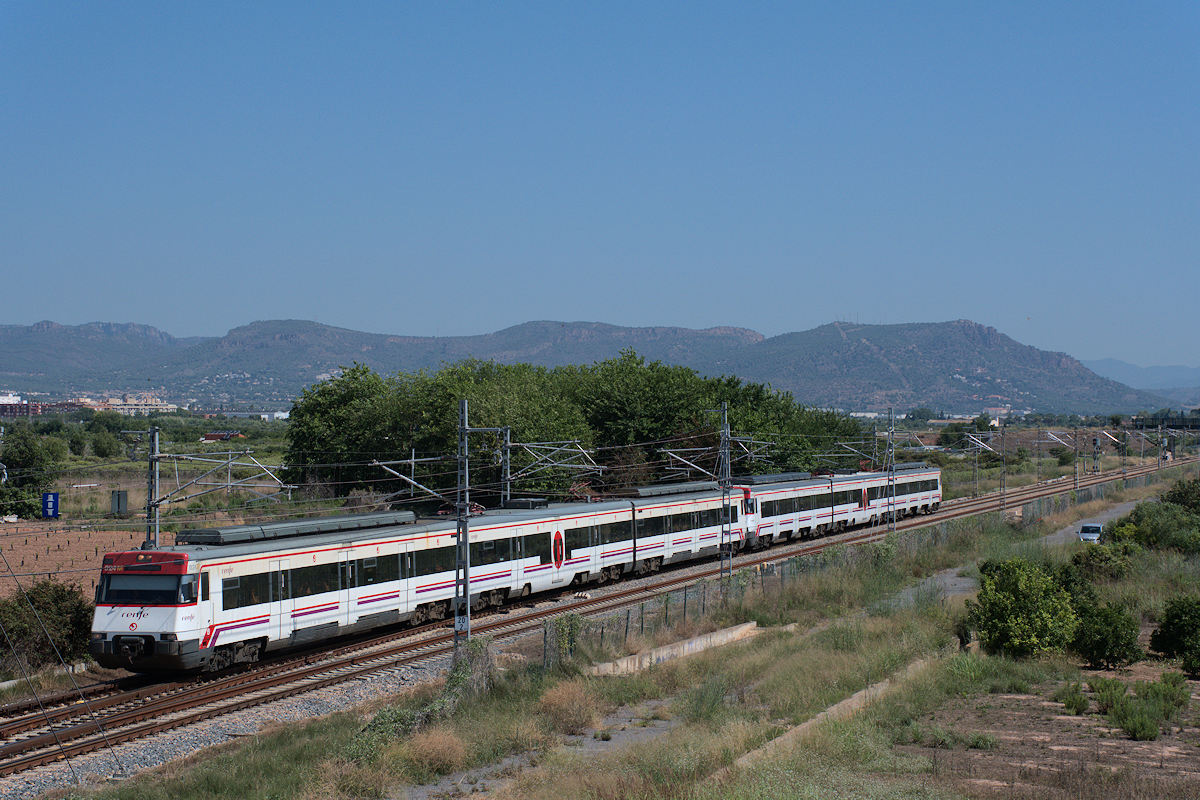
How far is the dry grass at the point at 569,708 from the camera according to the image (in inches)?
713

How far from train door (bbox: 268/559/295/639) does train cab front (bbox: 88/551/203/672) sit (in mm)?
2105

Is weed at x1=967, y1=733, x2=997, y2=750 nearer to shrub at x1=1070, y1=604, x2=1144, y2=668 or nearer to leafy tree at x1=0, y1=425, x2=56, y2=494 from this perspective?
shrub at x1=1070, y1=604, x2=1144, y2=668

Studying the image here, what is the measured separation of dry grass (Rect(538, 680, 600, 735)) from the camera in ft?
59.4

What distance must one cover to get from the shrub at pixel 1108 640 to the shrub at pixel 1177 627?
2.45ft

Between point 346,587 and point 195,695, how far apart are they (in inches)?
210

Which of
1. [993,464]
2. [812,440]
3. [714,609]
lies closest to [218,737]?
[714,609]

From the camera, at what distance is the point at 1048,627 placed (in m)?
22.7

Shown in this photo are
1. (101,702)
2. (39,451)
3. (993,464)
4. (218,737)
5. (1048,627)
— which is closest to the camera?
(218,737)

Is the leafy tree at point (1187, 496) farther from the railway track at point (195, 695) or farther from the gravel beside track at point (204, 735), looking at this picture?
the gravel beside track at point (204, 735)

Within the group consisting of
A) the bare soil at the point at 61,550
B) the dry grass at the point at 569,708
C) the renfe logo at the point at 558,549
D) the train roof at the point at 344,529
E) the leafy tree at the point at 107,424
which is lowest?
the bare soil at the point at 61,550

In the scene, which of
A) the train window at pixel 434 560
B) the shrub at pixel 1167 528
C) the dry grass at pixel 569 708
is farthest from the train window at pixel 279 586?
the shrub at pixel 1167 528

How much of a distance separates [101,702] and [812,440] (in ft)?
206

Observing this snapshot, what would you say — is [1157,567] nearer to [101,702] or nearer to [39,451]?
[101,702]

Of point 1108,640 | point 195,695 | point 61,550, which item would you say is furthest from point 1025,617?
point 61,550
